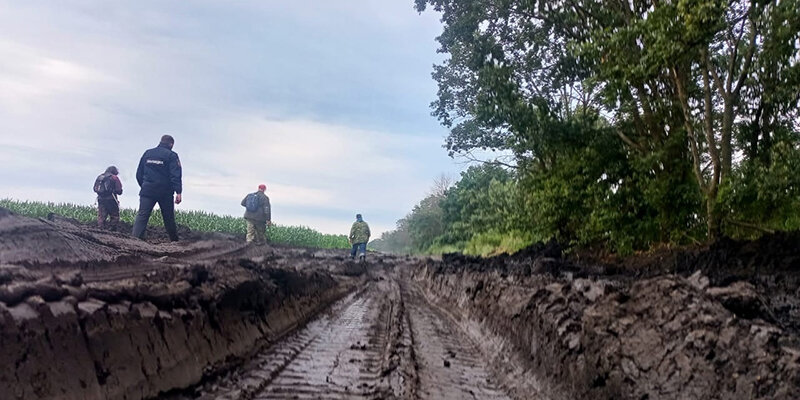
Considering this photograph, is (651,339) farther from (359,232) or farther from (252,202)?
(359,232)

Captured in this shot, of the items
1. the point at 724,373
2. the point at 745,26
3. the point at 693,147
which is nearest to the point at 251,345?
the point at 724,373

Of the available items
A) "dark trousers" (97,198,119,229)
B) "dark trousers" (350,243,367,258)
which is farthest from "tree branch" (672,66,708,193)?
"dark trousers" (350,243,367,258)

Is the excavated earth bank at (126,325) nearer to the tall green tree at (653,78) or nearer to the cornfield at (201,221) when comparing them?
the tall green tree at (653,78)

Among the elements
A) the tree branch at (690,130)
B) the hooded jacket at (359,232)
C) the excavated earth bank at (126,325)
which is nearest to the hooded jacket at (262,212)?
the hooded jacket at (359,232)

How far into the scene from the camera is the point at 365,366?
211 inches

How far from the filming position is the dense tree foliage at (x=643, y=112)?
32.9 ft

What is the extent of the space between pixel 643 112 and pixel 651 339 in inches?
423

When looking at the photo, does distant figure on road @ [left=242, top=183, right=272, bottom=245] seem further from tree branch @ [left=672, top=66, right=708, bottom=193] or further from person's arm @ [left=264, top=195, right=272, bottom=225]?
tree branch @ [left=672, top=66, right=708, bottom=193]

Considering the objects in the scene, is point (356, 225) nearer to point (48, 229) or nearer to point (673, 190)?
point (673, 190)

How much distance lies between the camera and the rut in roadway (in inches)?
175

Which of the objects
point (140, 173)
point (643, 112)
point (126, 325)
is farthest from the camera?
point (643, 112)

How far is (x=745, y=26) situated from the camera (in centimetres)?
1129

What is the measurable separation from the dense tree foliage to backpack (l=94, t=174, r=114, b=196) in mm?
9668

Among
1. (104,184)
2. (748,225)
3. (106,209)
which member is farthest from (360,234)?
(748,225)
